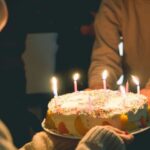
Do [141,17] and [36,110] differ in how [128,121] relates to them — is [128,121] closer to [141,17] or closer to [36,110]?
[141,17]

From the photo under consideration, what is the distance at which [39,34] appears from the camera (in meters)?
3.72

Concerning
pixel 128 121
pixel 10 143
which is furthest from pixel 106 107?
pixel 10 143

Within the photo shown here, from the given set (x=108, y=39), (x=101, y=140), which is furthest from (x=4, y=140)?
(x=108, y=39)

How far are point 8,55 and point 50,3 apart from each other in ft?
1.43

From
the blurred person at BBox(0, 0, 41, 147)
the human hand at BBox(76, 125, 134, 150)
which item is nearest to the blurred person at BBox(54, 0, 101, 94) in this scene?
the blurred person at BBox(0, 0, 41, 147)

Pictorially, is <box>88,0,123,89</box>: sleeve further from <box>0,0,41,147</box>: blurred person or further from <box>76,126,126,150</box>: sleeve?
<box>76,126,126,150</box>: sleeve

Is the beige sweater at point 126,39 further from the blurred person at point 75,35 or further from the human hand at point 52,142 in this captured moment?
the human hand at point 52,142

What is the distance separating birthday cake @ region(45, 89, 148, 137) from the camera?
76.7 inches

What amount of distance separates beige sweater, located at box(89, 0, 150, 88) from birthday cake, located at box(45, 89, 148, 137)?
759 mm

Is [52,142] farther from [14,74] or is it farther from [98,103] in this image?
[14,74]

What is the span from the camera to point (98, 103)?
203cm

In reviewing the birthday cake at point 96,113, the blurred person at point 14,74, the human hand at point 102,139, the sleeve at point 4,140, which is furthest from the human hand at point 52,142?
the blurred person at point 14,74

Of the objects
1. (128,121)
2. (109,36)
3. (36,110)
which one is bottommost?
(36,110)

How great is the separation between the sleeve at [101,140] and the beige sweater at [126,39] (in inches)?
42.2
